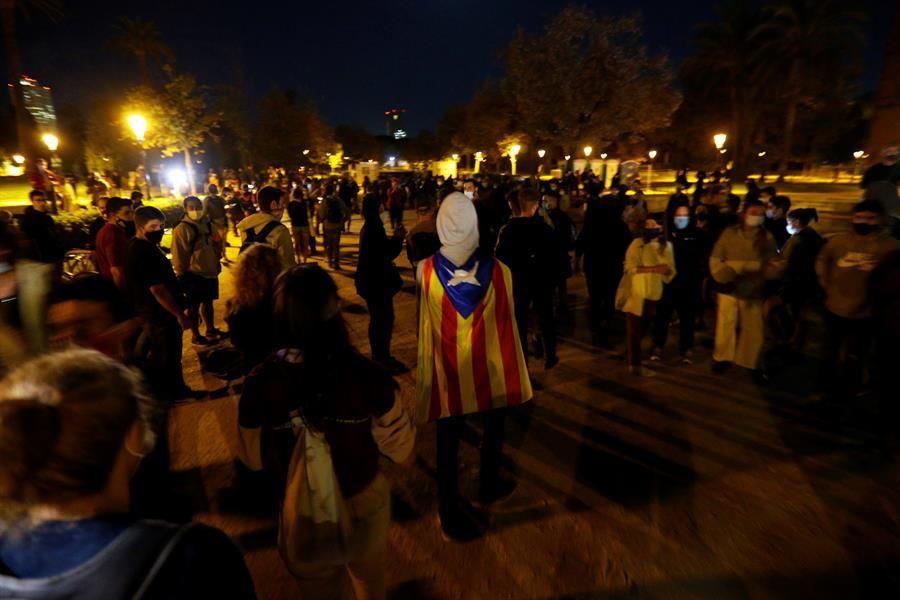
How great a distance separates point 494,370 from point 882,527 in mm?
2836

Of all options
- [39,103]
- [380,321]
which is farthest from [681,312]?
[39,103]

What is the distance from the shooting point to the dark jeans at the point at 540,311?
4.78m

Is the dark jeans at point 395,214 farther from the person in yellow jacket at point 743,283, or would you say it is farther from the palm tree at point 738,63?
the palm tree at point 738,63

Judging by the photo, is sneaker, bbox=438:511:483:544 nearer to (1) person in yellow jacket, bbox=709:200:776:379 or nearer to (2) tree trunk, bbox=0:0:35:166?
(1) person in yellow jacket, bbox=709:200:776:379

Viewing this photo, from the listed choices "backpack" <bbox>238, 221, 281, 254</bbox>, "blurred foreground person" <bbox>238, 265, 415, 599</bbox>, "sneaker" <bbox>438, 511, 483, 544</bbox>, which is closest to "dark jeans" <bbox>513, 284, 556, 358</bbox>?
"sneaker" <bbox>438, 511, 483, 544</bbox>

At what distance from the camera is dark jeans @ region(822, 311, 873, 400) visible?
464 centimetres

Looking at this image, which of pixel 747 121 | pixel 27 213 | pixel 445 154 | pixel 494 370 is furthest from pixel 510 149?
pixel 494 370

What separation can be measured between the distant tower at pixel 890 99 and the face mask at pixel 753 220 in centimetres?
1022

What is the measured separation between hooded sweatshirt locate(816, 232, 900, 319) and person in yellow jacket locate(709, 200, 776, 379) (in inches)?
24.0

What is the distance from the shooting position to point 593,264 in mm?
6941

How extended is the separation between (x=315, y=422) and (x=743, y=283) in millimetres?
5139

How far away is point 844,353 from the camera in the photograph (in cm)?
481

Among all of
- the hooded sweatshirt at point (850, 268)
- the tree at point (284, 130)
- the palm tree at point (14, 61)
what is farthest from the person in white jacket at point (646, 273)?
the tree at point (284, 130)

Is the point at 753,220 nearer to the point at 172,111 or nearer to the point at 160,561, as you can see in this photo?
the point at 160,561
